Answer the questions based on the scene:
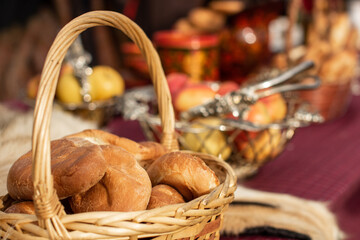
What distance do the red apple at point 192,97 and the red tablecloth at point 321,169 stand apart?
0.55 feet

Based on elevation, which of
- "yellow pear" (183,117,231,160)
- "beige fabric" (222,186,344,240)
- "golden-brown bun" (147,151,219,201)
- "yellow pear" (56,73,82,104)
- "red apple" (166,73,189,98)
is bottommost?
"golden-brown bun" (147,151,219,201)

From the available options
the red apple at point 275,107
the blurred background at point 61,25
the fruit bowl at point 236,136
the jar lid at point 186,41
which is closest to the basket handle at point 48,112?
the fruit bowl at point 236,136

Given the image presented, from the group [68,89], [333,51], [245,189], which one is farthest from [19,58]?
[245,189]

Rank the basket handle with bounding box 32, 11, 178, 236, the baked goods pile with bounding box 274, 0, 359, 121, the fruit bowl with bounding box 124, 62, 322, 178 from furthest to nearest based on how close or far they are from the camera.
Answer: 1. the baked goods pile with bounding box 274, 0, 359, 121
2. the fruit bowl with bounding box 124, 62, 322, 178
3. the basket handle with bounding box 32, 11, 178, 236

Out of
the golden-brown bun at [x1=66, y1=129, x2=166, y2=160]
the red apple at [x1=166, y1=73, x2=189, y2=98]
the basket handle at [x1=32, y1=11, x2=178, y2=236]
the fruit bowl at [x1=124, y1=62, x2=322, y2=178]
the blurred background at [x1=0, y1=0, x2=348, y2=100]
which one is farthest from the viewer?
the blurred background at [x1=0, y1=0, x2=348, y2=100]

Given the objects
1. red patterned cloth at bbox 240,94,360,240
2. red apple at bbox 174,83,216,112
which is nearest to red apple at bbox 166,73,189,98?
red apple at bbox 174,83,216,112

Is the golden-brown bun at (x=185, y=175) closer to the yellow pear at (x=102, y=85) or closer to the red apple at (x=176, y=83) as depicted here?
the red apple at (x=176, y=83)

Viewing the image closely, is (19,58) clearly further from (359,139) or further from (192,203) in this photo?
(192,203)

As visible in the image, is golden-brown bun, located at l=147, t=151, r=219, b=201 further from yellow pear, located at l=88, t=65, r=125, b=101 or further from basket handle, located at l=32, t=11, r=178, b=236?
yellow pear, located at l=88, t=65, r=125, b=101

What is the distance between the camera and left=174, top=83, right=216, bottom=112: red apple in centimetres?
76

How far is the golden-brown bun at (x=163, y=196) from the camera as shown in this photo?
0.41m

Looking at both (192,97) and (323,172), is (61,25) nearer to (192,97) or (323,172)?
(192,97)

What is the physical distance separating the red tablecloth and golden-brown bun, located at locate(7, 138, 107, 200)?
0.26 m

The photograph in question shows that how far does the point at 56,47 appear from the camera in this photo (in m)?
0.38
